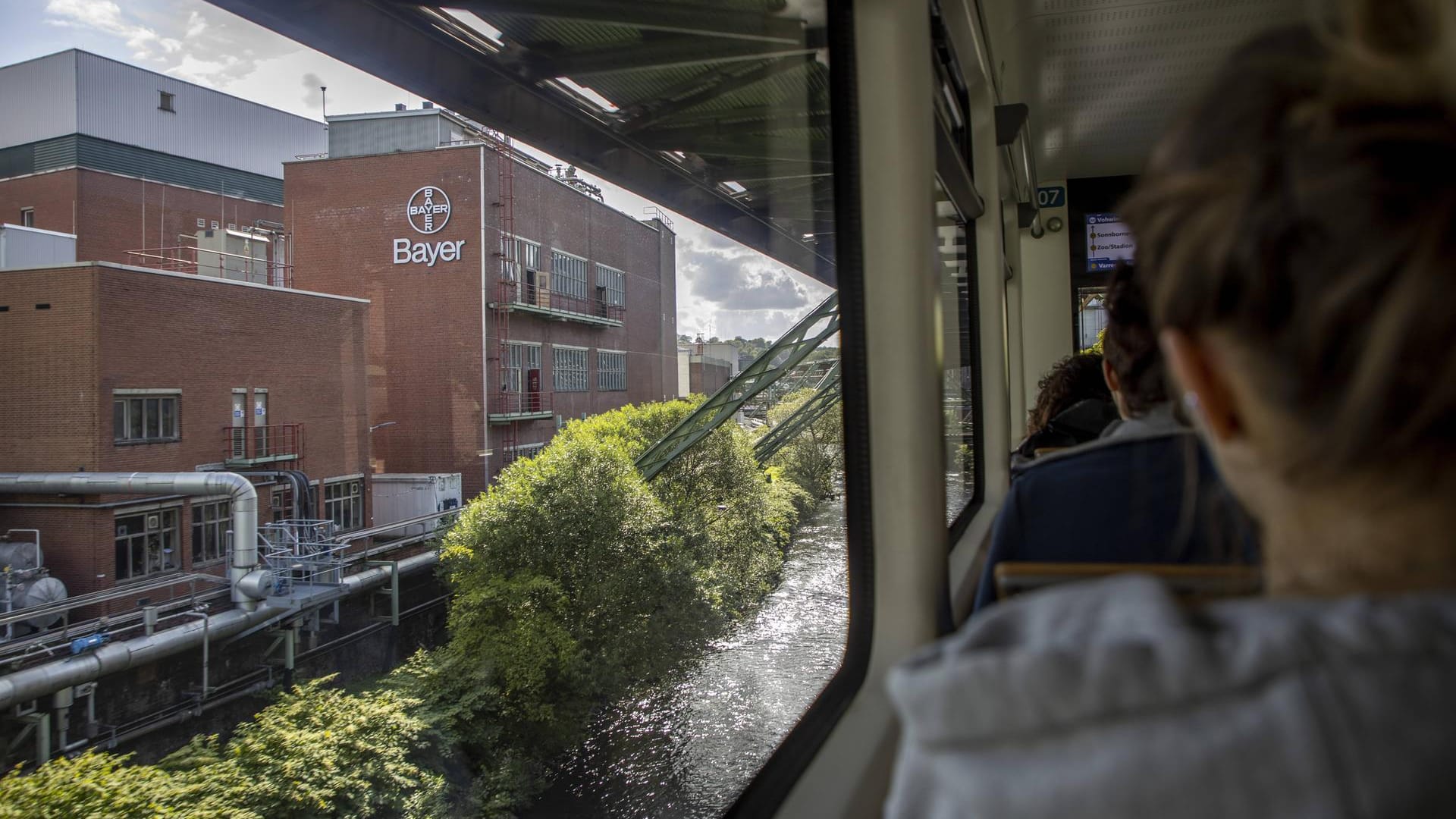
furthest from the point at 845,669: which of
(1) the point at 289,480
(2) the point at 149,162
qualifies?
(1) the point at 289,480

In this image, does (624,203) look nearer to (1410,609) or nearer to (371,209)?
(371,209)

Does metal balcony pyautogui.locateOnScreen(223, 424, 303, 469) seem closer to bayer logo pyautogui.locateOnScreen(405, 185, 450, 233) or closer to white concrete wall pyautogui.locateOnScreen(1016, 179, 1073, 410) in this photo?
bayer logo pyautogui.locateOnScreen(405, 185, 450, 233)

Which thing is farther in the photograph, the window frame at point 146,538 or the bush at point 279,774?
the bush at point 279,774

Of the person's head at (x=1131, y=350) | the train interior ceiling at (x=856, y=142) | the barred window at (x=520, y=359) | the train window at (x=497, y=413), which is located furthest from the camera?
the barred window at (x=520, y=359)

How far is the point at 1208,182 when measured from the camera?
281mm

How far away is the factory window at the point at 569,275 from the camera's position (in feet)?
11.3

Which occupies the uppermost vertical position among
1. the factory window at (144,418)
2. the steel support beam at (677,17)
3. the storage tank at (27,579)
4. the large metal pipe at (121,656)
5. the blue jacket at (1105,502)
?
the steel support beam at (677,17)

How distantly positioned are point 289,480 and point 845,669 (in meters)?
2.18

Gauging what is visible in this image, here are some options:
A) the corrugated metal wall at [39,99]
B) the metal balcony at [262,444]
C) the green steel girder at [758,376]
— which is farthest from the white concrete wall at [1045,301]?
the corrugated metal wall at [39,99]

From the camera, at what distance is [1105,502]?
3.31 ft

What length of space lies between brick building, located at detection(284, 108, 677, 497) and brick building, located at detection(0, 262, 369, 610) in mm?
214

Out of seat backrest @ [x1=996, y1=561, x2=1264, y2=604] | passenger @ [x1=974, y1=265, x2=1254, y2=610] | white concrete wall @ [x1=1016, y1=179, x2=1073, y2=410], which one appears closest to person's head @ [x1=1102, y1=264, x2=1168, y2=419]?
passenger @ [x1=974, y1=265, x2=1254, y2=610]

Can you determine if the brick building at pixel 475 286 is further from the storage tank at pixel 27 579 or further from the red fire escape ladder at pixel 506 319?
the storage tank at pixel 27 579

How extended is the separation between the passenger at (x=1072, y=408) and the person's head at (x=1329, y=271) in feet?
5.42
